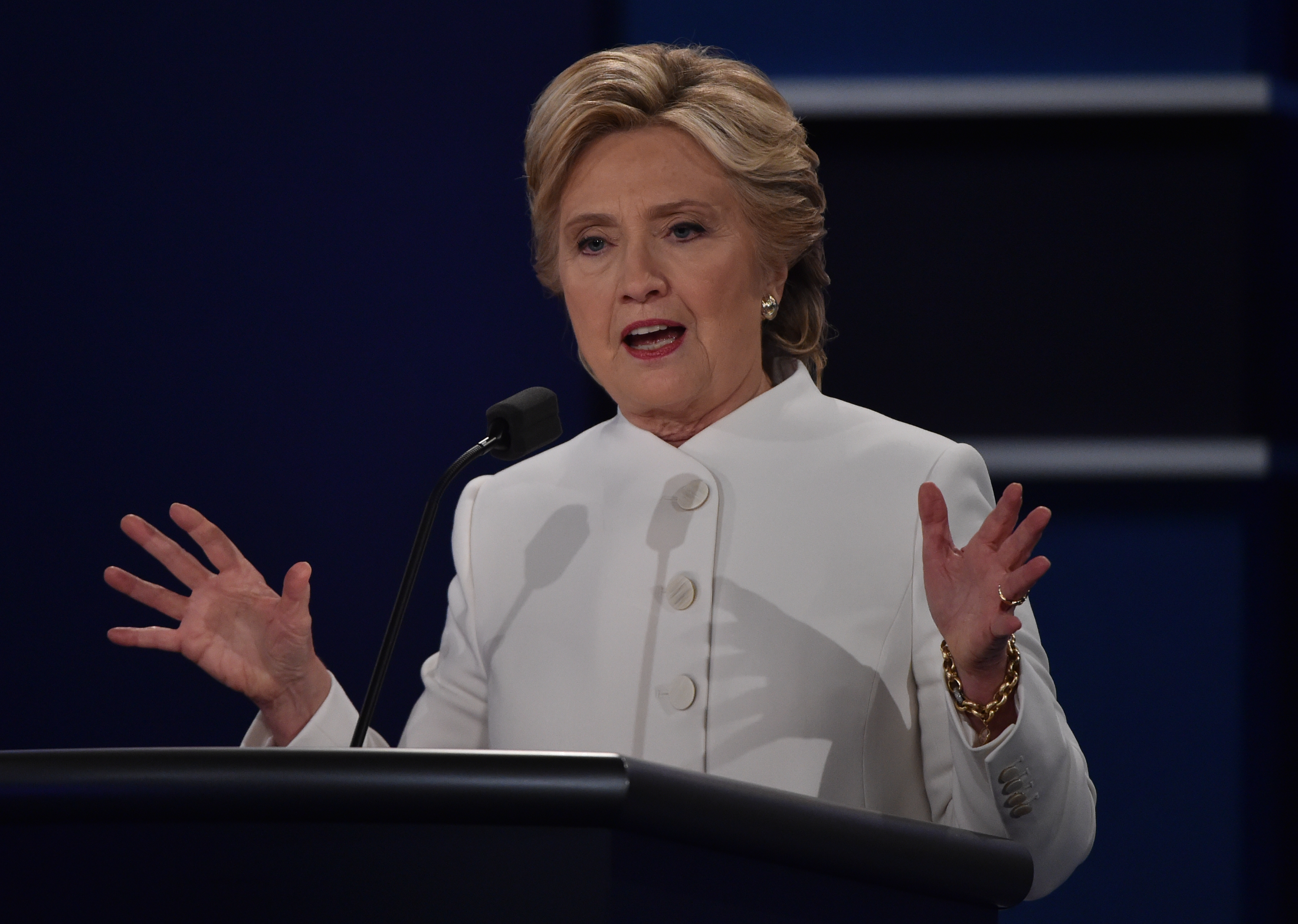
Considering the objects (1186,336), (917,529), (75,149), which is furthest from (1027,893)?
(75,149)

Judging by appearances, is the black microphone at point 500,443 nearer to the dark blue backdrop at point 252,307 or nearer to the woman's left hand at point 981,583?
the woman's left hand at point 981,583

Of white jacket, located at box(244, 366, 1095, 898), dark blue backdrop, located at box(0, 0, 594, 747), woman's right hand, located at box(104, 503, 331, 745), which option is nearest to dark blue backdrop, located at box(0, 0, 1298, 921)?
dark blue backdrop, located at box(0, 0, 594, 747)

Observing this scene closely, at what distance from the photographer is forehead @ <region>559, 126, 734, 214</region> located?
158 cm

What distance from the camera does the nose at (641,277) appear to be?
156 cm

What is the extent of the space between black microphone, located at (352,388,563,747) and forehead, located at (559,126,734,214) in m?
0.27

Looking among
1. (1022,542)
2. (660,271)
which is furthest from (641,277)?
(1022,542)

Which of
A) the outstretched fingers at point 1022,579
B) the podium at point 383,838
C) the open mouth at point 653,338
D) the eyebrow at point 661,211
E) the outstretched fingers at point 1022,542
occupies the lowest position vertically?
the podium at point 383,838

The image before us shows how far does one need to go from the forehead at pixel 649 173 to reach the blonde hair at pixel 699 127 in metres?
0.01

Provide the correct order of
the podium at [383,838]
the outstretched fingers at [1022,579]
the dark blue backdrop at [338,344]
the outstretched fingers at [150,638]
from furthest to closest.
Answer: the dark blue backdrop at [338,344]
the outstretched fingers at [150,638]
the outstretched fingers at [1022,579]
the podium at [383,838]

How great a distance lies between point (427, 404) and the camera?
2279mm

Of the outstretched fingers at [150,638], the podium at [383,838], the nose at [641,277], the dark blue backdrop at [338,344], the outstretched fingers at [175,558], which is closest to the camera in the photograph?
the podium at [383,838]

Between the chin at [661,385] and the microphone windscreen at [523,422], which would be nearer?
the microphone windscreen at [523,422]

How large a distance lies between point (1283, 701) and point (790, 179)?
1.24m

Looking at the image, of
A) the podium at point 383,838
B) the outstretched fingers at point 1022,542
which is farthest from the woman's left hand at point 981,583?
the podium at point 383,838
